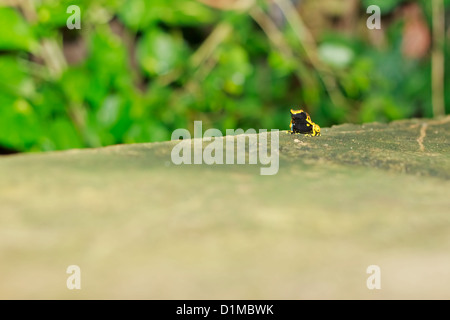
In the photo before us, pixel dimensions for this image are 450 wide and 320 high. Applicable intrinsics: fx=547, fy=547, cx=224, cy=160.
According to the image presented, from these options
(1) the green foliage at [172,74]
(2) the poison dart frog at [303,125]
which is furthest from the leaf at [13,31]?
(2) the poison dart frog at [303,125]

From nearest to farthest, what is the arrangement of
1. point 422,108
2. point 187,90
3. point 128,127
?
point 128,127 → point 187,90 → point 422,108

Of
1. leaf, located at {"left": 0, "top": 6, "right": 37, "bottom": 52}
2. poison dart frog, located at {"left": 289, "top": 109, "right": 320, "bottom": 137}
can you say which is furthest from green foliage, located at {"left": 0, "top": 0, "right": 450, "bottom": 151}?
poison dart frog, located at {"left": 289, "top": 109, "right": 320, "bottom": 137}

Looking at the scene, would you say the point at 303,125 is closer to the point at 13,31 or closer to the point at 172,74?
the point at 13,31

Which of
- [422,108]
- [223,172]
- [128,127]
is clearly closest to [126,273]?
[223,172]

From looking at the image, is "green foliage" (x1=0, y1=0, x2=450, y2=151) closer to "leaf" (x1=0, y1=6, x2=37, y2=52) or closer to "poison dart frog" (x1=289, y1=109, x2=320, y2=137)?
"leaf" (x1=0, y1=6, x2=37, y2=52)

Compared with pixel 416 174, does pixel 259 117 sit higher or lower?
higher

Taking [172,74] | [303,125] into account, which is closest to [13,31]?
[172,74]

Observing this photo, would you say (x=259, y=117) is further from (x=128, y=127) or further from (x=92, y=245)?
(x=92, y=245)
